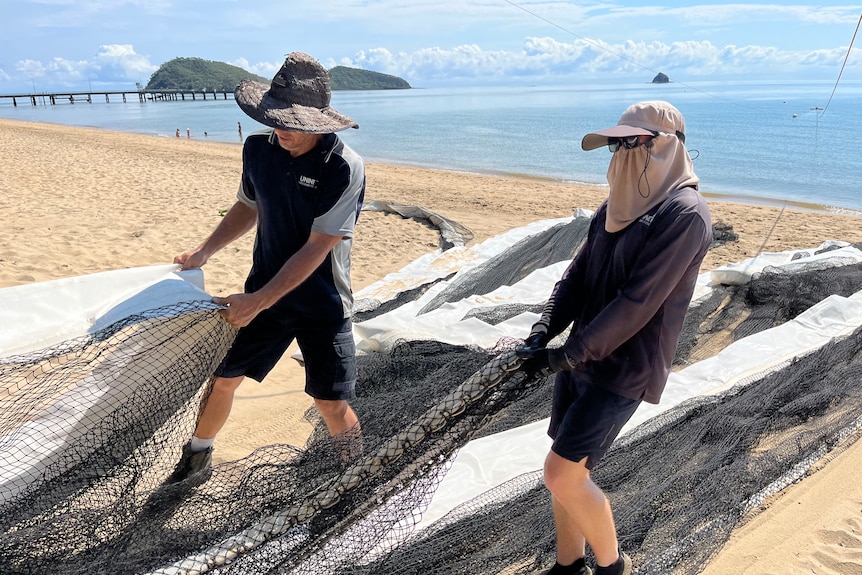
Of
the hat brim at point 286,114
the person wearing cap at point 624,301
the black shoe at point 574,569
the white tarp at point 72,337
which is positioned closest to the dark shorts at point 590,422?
the person wearing cap at point 624,301

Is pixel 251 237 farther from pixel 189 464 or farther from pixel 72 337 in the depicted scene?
pixel 72 337

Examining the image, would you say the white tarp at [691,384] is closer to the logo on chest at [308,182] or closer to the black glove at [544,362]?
the black glove at [544,362]

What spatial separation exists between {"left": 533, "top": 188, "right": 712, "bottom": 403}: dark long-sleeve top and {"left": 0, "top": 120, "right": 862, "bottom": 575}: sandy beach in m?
1.22

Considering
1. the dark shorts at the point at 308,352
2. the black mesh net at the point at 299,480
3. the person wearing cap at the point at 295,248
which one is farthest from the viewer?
the dark shorts at the point at 308,352

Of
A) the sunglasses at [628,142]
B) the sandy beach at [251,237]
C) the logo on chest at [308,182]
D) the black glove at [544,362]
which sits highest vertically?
the sunglasses at [628,142]

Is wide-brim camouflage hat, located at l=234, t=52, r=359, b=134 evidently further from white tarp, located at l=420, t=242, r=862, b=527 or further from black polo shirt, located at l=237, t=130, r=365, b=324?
white tarp, located at l=420, t=242, r=862, b=527

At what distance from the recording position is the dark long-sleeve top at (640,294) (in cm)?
179

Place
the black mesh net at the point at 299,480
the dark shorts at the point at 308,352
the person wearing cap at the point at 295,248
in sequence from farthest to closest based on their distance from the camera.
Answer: the dark shorts at the point at 308,352 → the person wearing cap at the point at 295,248 → the black mesh net at the point at 299,480

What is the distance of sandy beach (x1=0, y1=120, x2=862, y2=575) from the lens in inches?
111

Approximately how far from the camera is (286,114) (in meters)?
2.34

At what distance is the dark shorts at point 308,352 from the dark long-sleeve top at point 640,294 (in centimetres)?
106

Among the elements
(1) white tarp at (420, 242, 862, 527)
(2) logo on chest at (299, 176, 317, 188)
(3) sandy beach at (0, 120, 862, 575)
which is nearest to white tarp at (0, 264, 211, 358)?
(2) logo on chest at (299, 176, 317, 188)

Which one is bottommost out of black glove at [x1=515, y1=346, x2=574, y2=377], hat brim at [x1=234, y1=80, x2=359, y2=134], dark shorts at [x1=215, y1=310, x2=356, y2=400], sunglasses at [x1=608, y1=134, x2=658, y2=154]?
dark shorts at [x1=215, y1=310, x2=356, y2=400]

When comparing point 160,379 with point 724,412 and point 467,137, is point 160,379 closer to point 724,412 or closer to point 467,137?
point 724,412
